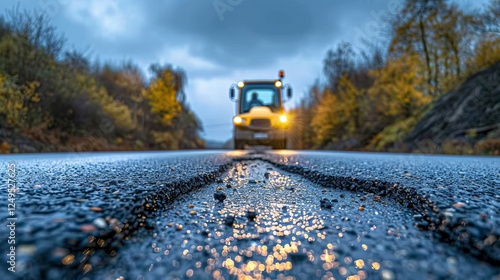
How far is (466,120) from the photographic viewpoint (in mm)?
9898

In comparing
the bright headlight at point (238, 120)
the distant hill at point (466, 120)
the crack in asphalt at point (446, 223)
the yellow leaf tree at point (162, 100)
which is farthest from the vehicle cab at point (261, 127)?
the yellow leaf tree at point (162, 100)

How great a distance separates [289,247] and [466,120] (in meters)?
11.9

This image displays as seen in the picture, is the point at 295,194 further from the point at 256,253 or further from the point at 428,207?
the point at 256,253

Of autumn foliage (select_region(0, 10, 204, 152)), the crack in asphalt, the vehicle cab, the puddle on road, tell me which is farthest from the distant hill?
autumn foliage (select_region(0, 10, 204, 152))

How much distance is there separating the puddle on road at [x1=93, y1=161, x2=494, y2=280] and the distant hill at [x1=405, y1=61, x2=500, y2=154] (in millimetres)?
8462

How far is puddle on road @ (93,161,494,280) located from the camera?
0.57 meters

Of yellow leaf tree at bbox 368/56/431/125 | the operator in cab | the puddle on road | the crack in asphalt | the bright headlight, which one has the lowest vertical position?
the puddle on road

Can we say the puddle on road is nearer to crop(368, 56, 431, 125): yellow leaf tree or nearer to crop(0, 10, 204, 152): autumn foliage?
crop(0, 10, 204, 152): autumn foliage

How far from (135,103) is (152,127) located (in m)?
2.24

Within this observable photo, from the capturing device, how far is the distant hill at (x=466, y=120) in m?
8.59

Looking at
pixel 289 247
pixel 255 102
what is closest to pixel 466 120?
pixel 255 102

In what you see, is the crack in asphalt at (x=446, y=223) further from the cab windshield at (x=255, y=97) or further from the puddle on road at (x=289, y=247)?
the cab windshield at (x=255, y=97)

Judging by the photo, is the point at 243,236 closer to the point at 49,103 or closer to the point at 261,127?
the point at 261,127

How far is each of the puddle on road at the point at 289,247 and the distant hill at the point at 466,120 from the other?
846 cm
